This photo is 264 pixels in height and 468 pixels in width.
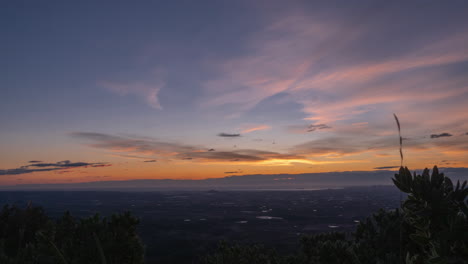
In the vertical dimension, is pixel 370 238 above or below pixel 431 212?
below

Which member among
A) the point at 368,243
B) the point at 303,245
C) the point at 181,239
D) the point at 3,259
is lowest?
the point at 181,239

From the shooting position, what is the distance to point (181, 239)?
119 meters

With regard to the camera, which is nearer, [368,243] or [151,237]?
[368,243]

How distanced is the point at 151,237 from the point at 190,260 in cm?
4496

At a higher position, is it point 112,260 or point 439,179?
point 439,179

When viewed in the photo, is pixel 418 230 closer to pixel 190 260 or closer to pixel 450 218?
pixel 450 218

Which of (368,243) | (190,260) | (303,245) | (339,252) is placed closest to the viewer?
(368,243)

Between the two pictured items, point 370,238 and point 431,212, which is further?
point 370,238

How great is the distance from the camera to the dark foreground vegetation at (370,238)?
3162 mm

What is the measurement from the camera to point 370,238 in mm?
10133

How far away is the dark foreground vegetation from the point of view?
316cm

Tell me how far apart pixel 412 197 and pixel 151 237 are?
133m

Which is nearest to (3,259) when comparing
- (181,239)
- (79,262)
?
(79,262)

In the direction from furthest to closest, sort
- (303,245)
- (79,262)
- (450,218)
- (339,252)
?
(303,245) → (339,252) → (79,262) → (450,218)
